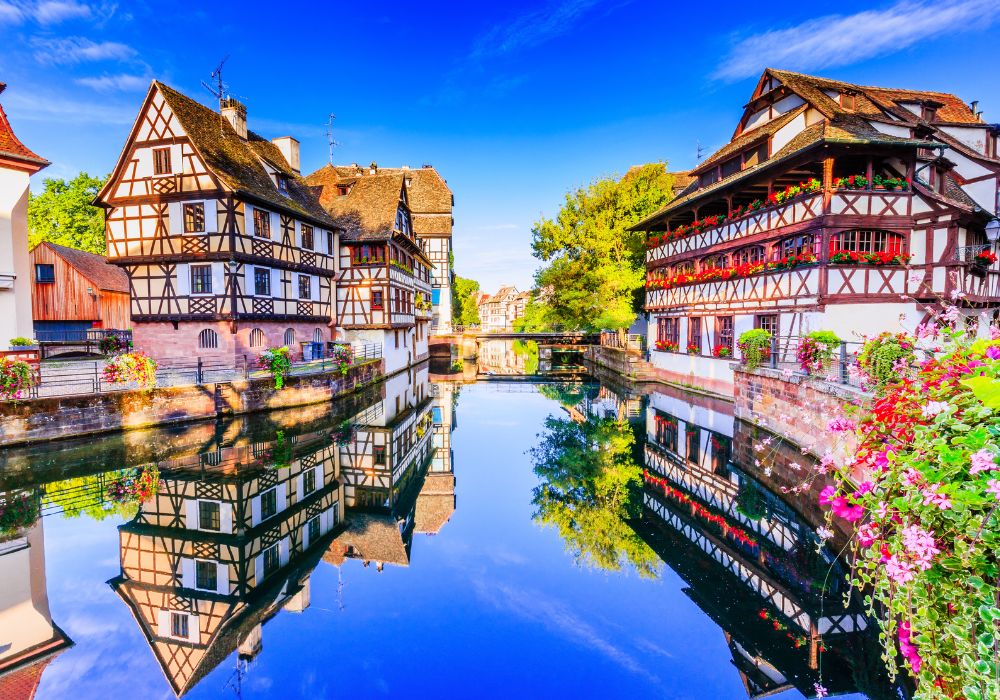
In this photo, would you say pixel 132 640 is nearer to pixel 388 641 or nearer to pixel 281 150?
pixel 388 641

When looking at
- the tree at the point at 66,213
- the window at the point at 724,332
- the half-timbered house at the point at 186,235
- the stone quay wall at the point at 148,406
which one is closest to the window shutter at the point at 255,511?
the stone quay wall at the point at 148,406

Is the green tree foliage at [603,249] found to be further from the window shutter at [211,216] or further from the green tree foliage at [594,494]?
the window shutter at [211,216]

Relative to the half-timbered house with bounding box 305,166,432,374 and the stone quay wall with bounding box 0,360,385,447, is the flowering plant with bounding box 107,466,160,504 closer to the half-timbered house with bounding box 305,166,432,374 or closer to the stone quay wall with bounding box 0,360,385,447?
the stone quay wall with bounding box 0,360,385,447

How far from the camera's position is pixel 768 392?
15789mm

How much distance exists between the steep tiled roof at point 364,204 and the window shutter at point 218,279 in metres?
9.00

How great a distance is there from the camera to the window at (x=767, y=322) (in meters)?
19.8

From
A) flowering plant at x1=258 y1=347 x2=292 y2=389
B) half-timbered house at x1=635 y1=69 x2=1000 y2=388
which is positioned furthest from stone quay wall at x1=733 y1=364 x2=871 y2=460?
flowering plant at x1=258 y1=347 x2=292 y2=389

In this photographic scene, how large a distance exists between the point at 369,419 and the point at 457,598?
479 inches

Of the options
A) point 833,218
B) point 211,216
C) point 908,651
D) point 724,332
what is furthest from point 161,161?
point 833,218

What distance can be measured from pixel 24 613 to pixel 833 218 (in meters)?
23.4

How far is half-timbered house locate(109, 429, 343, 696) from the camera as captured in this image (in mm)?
6234

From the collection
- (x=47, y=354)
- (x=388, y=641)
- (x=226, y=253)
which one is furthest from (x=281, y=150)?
(x=388, y=641)

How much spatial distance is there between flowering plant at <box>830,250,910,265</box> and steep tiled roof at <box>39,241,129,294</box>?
39481 millimetres

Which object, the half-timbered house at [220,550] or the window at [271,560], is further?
the window at [271,560]
